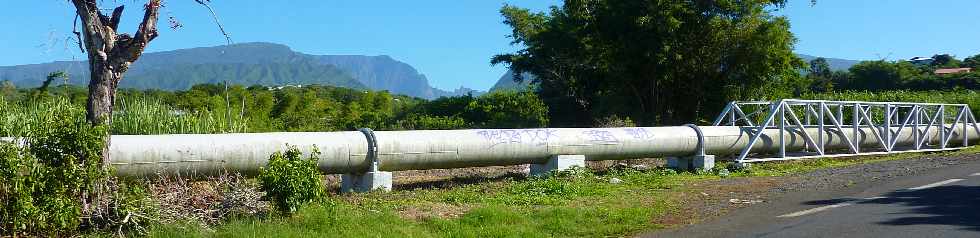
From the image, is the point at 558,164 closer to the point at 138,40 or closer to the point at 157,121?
the point at 157,121

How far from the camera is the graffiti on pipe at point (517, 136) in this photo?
12898 mm

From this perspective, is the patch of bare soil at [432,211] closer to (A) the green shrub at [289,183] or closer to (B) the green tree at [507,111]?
(A) the green shrub at [289,183]

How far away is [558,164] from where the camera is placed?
44.1ft

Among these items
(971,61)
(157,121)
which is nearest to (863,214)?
(157,121)

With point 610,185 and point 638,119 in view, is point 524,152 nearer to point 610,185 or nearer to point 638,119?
point 610,185

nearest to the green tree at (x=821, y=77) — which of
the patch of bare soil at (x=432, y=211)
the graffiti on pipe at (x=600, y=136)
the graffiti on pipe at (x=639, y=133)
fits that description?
the graffiti on pipe at (x=639, y=133)

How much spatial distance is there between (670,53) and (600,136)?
926cm

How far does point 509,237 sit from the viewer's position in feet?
26.8

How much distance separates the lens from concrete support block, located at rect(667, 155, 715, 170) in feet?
51.0

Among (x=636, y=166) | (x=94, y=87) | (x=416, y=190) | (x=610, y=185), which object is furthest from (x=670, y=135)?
(x=94, y=87)

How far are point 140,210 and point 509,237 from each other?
340 centimetres

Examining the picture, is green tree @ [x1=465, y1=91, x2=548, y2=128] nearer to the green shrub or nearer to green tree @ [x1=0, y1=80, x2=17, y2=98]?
green tree @ [x1=0, y1=80, x2=17, y2=98]

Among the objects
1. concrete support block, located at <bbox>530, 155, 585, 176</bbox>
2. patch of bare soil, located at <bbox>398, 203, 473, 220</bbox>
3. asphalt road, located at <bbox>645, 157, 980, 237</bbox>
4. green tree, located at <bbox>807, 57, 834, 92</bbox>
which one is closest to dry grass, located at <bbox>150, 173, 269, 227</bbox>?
patch of bare soil, located at <bbox>398, 203, 473, 220</bbox>

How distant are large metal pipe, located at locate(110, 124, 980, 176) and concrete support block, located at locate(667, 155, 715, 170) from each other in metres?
0.22
